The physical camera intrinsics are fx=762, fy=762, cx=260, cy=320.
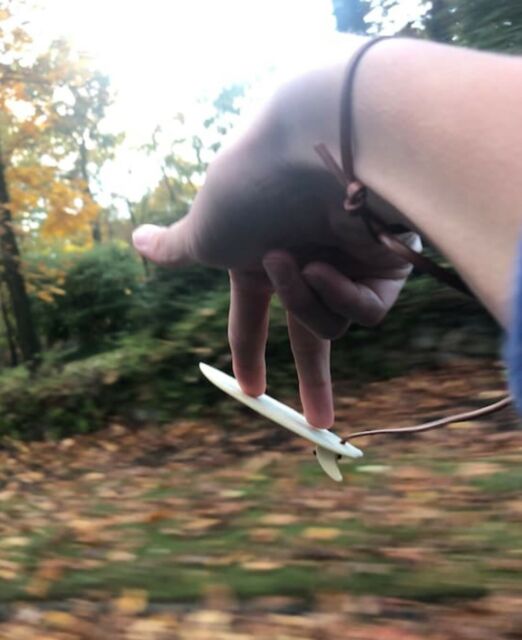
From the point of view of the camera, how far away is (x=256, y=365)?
124 centimetres

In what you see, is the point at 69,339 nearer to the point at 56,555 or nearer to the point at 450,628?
the point at 56,555

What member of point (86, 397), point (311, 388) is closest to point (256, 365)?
point (311, 388)

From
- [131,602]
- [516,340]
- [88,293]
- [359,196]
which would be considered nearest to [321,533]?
[131,602]

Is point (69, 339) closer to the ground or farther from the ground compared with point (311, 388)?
closer to the ground

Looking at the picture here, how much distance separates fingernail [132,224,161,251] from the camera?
115 cm

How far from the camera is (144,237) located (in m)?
1.17

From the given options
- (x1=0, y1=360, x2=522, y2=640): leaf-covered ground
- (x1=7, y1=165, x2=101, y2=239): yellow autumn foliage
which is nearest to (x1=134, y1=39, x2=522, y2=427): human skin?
(x1=0, y1=360, x2=522, y2=640): leaf-covered ground

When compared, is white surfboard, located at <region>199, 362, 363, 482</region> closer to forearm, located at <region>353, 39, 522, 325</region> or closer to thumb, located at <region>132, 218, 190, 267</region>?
thumb, located at <region>132, 218, 190, 267</region>

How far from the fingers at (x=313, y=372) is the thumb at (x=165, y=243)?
→ 0.24 metres

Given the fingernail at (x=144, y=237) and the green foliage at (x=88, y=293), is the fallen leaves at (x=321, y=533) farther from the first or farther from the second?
the green foliage at (x=88, y=293)

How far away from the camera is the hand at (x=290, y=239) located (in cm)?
79

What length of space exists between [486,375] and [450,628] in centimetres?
329

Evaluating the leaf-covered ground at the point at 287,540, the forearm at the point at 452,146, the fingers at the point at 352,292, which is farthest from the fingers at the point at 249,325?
the leaf-covered ground at the point at 287,540

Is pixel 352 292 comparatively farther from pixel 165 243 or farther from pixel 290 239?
pixel 165 243
